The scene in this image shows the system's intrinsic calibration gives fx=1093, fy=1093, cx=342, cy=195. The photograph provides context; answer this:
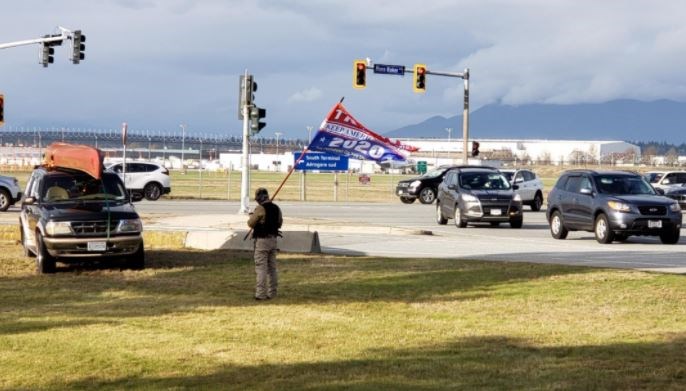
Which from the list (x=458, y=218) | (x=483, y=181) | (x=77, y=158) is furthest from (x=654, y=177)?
(x=77, y=158)

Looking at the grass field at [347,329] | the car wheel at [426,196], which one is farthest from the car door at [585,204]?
the car wheel at [426,196]

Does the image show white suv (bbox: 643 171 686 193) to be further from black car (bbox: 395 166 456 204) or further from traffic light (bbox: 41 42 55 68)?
traffic light (bbox: 41 42 55 68)

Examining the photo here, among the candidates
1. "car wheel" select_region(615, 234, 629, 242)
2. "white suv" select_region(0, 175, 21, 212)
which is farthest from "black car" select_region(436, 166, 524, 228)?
"white suv" select_region(0, 175, 21, 212)

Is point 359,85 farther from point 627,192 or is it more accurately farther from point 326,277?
point 326,277

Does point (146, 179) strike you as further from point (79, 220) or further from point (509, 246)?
point (79, 220)

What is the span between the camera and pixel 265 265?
1400 cm

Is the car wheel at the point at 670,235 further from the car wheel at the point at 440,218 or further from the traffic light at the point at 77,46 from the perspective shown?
the traffic light at the point at 77,46

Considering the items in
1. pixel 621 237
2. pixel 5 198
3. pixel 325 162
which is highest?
pixel 325 162

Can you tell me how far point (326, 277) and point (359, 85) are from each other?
28.7 meters

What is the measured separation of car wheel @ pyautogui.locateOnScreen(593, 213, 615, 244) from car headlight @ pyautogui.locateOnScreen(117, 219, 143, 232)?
37.3 ft

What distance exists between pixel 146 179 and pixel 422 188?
11.7m

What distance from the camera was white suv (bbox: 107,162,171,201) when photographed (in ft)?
147

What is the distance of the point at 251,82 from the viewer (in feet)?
104

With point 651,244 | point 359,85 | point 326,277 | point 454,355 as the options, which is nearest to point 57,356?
point 454,355
